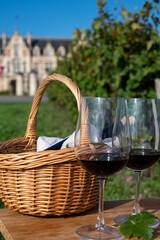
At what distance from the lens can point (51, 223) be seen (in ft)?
3.57

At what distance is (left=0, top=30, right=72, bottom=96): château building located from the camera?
123ft

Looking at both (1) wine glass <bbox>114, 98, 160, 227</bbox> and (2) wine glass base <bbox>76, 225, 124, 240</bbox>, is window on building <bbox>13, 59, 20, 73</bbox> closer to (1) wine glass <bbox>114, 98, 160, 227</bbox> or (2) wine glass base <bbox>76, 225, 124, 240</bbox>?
(1) wine glass <bbox>114, 98, 160, 227</bbox>

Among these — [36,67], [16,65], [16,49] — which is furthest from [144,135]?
[16,65]

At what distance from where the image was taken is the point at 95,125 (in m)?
0.97

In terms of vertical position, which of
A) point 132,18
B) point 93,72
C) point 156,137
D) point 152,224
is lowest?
point 152,224

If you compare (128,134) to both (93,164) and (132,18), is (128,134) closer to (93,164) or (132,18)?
(93,164)

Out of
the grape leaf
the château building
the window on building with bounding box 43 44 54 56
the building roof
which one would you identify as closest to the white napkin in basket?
the grape leaf

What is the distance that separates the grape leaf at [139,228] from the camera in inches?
36.7

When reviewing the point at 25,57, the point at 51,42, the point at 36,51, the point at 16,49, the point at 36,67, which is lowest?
the point at 36,67

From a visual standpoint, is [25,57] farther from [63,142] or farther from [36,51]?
[63,142]

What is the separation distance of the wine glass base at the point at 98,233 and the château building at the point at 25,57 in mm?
36805

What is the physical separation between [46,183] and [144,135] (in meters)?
0.36

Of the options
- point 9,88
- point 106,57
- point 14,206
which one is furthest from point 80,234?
point 9,88

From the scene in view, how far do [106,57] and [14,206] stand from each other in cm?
292
